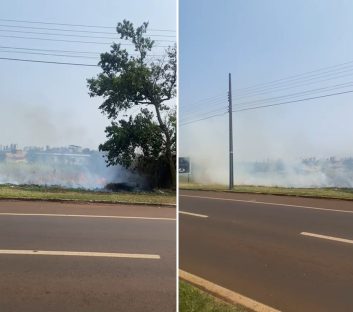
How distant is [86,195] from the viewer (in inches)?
86.2

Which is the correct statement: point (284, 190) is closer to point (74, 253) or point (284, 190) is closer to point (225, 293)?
point (225, 293)

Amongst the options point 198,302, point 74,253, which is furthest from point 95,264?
point 198,302

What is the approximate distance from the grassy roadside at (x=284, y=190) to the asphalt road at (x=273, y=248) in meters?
0.05

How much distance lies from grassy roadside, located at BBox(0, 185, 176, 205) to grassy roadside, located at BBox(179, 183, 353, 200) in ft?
0.49

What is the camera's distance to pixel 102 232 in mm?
2516

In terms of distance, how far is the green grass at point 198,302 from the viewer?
1803mm

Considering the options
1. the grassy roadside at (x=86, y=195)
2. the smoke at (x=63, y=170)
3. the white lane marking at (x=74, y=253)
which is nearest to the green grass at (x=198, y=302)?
the white lane marking at (x=74, y=253)

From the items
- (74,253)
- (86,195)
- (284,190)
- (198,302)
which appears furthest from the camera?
(74,253)

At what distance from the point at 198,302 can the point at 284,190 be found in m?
0.75

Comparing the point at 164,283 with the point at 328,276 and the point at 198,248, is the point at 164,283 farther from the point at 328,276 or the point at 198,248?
the point at 328,276

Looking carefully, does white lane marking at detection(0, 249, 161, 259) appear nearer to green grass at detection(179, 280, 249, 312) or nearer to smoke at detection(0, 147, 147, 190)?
green grass at detection(179, 280, 249, 312)

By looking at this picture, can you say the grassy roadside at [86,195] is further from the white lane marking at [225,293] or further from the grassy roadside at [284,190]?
the white lane marking at [225,293]

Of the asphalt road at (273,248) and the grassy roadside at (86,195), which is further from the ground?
the grassy roadside at (86,195)

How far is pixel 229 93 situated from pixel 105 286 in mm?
1238
